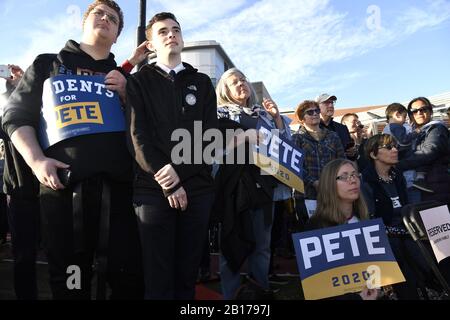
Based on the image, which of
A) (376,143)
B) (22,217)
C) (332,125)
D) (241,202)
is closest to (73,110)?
(22,217)

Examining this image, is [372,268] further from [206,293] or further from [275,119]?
[206,293]

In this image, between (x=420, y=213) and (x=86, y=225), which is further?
(x=420, y=213)

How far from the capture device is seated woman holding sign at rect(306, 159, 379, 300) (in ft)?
7.83

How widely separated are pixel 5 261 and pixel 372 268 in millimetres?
4555

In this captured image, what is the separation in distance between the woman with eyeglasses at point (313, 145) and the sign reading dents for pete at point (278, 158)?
44 centimetres

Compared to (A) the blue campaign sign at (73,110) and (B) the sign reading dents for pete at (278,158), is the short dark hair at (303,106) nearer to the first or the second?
(B) the sign reading dents for pete at (278,158)

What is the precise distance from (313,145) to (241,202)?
1242 mm

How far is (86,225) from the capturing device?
1.74 m

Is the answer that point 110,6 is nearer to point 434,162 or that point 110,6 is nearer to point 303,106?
point 303,106

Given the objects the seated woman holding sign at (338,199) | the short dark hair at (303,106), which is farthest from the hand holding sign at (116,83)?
the short dark hair at (303,106)

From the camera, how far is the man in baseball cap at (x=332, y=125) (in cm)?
428

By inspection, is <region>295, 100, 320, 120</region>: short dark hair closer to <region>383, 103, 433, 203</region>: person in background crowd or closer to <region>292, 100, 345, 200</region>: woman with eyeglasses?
<region>292, 100, 345, 200</region>: woman with eyeglasses

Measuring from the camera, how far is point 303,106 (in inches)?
143
